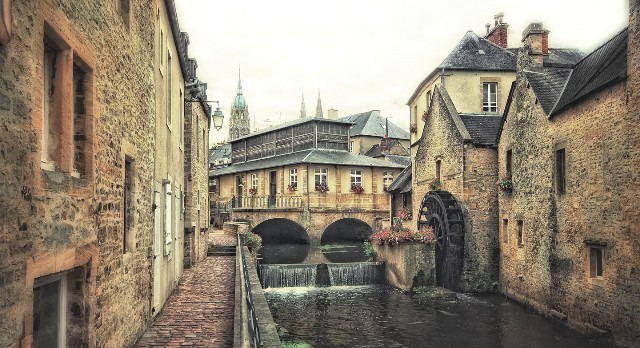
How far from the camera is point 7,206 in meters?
3.22

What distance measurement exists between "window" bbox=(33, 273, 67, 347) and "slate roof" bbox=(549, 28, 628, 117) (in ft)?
37.5

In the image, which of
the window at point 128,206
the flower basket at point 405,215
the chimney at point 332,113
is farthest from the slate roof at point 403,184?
the chimney at point 332,113

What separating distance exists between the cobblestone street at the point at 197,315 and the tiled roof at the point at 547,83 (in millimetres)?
10480

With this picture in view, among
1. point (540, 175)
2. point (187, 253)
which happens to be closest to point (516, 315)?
point (540, 175)

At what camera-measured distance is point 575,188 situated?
44.9 feet

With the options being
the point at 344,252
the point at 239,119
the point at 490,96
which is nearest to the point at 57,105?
the point at 490,96

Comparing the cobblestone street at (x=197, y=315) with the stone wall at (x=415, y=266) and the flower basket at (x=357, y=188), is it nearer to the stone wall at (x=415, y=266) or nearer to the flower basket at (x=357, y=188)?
the stone wall at (x=415, y=266)

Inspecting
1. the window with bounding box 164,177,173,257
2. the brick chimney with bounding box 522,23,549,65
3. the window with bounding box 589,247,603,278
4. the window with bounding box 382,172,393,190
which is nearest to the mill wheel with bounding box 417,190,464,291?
the brick chimney with bounding box 522,23,549,65

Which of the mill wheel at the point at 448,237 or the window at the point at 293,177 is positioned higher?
the window at the point at 293,177

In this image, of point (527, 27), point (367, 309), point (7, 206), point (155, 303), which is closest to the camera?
point (7, 206)

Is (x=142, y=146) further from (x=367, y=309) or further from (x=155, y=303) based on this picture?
(x=367, y=309)

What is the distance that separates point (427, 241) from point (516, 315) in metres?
4.80

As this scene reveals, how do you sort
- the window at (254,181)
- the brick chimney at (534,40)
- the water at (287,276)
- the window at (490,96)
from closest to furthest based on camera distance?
1. the brick chimney at (534,40)
2. the water at (287,276)
3. the window at (490,96)
4. the window at (254,181)

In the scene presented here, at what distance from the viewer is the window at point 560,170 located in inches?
576
